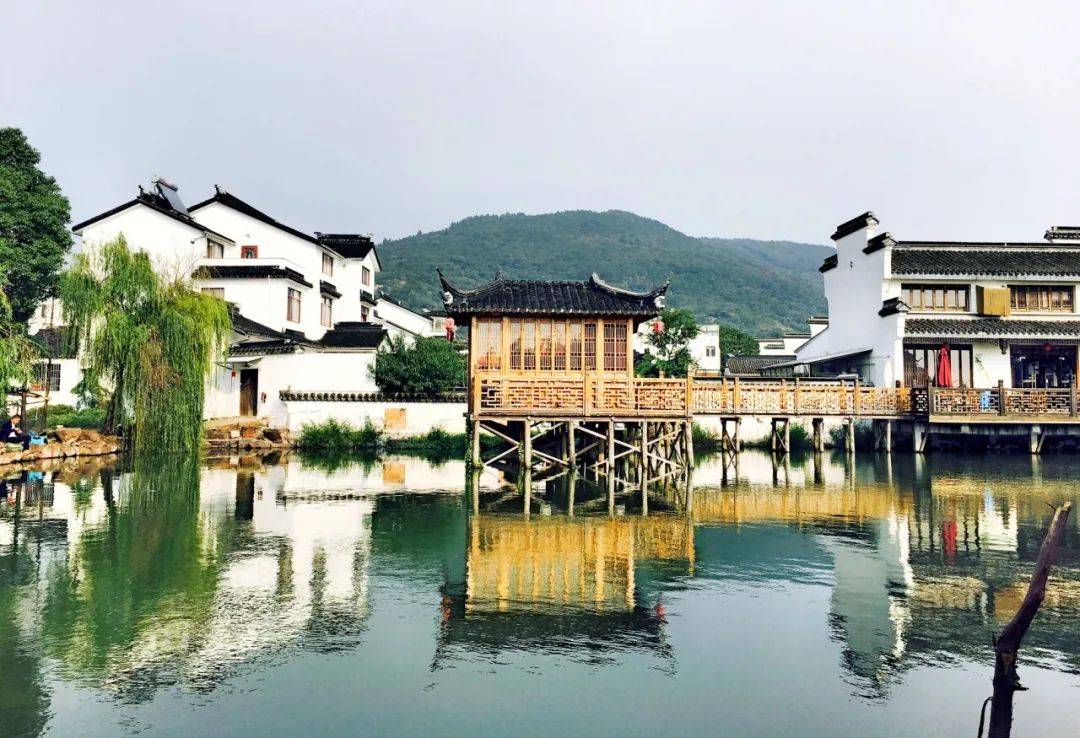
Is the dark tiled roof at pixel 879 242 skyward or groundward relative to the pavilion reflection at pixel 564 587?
skyward

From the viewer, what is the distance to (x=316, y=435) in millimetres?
32250

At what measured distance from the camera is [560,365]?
22.4 m

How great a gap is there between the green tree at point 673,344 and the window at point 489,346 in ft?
65.1

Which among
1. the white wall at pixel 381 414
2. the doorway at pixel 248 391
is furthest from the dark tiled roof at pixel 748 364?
the doorway at pixel 248 391

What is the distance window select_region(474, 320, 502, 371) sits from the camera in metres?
22.2

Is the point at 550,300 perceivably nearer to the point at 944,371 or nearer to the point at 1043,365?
the point at 944,371

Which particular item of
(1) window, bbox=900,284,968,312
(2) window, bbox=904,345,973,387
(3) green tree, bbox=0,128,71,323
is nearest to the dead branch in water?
(2) window, bbox=904,345,973,387

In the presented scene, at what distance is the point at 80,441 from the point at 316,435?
8400mm

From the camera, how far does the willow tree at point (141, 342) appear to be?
26219 mm

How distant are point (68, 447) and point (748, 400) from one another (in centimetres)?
2267

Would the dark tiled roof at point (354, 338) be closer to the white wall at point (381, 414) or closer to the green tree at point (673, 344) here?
the white wall at point (381, 414)

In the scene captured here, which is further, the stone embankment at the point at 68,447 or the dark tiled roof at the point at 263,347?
the dark tiled roof at the point at 263,347

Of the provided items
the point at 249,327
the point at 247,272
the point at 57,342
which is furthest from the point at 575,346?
the point at 57,342

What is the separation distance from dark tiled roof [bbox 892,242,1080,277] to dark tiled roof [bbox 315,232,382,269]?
93.6ft
